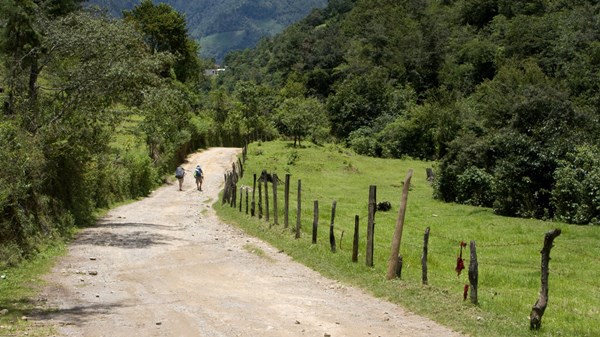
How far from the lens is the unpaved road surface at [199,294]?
1054 cm

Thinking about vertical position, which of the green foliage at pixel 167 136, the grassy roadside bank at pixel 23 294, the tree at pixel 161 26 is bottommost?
the grassy roadside bank at pixel 23 294

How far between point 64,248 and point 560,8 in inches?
3365

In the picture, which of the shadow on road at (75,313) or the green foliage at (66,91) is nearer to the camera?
the shadow on road at (75,313)

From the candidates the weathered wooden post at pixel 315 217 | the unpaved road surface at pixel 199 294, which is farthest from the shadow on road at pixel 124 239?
the weathered wooden post at pixel 315 217

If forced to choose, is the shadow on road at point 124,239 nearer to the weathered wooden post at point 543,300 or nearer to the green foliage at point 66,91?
the green foliage at point 66,91

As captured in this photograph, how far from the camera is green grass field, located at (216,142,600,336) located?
1184 cm

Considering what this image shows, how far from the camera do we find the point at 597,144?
34.0 m

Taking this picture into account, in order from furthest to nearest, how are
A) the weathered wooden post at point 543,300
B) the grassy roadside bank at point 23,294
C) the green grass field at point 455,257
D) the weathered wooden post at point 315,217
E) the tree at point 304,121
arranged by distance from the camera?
1. the tree at point 304,121
2. the weathered wooden post at point 315,217
3. the green grass field at point 455,257
4. the weathered wooden post at point 543,300
5. the grassy roadside bank at point 23,294

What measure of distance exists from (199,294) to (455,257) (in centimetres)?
1091

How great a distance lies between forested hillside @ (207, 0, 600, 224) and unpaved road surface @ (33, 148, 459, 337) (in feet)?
60.3

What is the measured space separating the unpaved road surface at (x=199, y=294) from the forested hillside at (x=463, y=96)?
1839 cm

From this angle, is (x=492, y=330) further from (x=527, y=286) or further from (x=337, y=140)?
(x=337, y=140)

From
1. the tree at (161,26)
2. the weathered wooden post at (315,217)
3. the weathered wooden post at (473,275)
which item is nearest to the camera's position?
the weathered wooden post at (473,275)

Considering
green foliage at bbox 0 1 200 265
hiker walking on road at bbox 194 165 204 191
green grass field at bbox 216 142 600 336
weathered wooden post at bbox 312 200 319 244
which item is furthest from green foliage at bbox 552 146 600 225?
hiker walking on road at bbox 194 165 204 191
